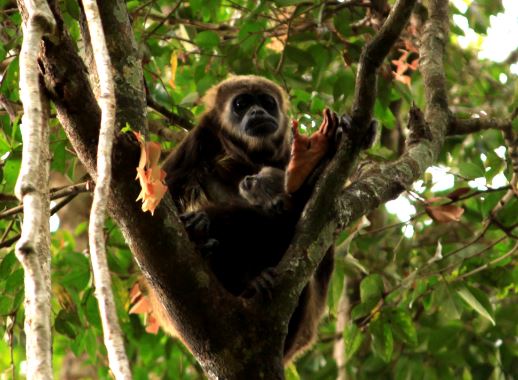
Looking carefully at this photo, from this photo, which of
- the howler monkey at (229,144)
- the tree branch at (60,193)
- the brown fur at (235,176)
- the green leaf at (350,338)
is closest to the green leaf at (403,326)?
the green leaf at (350,338)

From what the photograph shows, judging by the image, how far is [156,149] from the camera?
10.4 ft

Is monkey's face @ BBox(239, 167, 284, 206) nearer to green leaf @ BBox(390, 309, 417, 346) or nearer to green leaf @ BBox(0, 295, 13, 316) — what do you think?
green leaf @ BBox(390, 309, 417, 346)

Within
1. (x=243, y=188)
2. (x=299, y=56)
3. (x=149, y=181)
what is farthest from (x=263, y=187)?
(x=149, y=181)

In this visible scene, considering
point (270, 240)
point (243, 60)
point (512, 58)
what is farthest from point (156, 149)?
point (512, 58)

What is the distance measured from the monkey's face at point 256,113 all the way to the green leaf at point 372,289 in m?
A: 1.33

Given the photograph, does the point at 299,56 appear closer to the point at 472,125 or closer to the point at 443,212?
the point at 472,125

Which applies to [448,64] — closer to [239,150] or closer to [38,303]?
[239,150]

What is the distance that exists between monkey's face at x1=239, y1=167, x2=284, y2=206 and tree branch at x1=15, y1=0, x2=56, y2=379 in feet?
6.50

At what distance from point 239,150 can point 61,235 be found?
238 centimetres

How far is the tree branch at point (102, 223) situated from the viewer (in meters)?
1.89

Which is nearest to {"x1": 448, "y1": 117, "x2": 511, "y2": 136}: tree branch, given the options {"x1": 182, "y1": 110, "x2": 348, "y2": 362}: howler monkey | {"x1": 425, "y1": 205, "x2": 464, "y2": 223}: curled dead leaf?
{"x1": 425, "y1": 205, "x2": 464, "y2": 223}: curled dead leaf

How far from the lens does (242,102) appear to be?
624cm

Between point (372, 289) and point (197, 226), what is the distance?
180 cm

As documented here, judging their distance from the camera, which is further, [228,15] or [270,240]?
[228,15]
